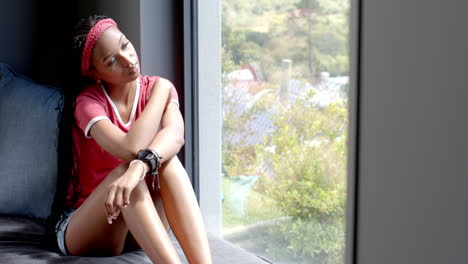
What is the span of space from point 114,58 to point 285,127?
581mm

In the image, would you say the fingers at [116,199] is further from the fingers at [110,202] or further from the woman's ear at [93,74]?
the woman's ear at [93,74]

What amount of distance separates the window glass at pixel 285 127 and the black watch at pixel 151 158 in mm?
477

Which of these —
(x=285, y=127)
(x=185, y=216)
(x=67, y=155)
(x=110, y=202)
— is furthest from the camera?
(x=67, y=155)

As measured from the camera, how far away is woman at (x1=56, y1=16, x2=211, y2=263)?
1.39 metres

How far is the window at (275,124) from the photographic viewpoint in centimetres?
154

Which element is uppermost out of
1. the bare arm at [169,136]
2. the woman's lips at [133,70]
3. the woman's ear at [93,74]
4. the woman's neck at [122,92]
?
the woman's lips at [133,70]

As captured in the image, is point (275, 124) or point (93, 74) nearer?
point (93, 74)

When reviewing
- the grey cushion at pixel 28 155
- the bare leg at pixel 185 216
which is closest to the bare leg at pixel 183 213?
the bare leg at pixel 185 216

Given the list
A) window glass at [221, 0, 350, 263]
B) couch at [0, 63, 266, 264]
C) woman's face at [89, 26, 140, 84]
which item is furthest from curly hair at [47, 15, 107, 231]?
window glass at [221, 0, 350, 263]

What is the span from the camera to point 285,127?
5.76 feet

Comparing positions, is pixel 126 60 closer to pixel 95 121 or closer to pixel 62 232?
pixel 95 121

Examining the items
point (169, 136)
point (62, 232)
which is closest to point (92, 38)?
point (169, 136)

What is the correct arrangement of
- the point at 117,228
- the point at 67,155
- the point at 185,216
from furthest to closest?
1. the point at 67,155
2. the point at 117,228
3. the point at 185,216

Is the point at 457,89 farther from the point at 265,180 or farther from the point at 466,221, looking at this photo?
the point at 265,180
